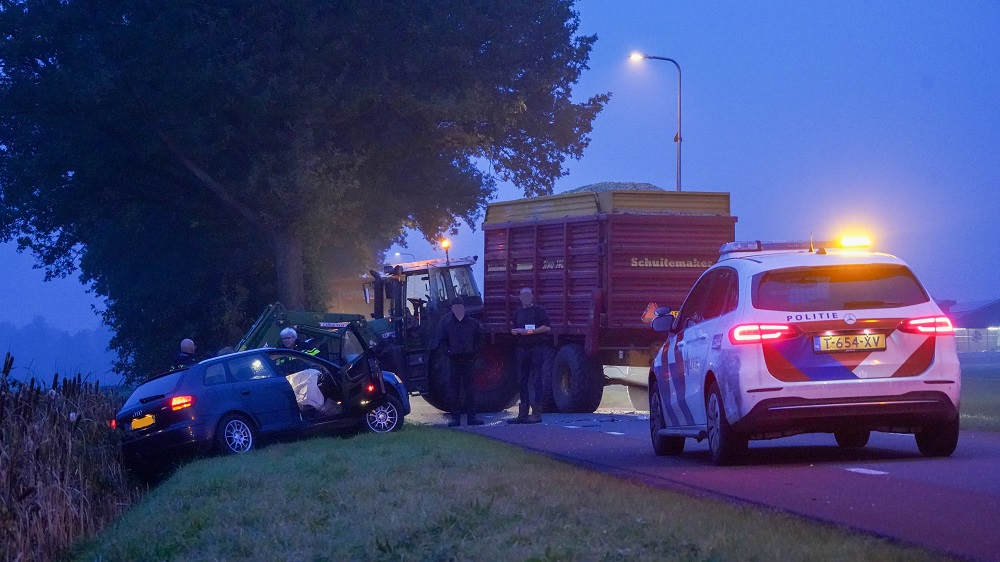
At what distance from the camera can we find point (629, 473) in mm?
10516

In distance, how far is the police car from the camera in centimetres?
973

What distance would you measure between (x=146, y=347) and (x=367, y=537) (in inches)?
1333

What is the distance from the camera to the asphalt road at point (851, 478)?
6.91 metres

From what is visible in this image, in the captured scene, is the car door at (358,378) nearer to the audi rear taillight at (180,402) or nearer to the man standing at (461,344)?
the man standing at (461,344)

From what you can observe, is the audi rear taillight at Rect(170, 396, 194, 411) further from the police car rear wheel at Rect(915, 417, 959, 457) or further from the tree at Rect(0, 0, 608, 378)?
the tree at Rect(0, 0, 608, 378)

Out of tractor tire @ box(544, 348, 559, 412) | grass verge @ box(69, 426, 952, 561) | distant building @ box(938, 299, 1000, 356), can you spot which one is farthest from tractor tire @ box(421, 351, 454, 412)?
distant building @ box(938, 299, 1000, 356)

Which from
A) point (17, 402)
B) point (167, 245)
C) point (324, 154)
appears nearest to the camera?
point (17, 402)

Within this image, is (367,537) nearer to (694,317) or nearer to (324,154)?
(694,317)

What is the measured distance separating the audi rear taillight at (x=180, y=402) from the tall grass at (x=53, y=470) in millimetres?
1038

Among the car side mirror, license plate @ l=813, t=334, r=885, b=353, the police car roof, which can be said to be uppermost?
the police car roof

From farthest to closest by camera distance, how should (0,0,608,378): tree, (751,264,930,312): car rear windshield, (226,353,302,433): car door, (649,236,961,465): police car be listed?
(0,0,608,378): tree, (226,353,302,433): car door, (751,264,930,312): car rear windshield, (649,236,961,465): police car

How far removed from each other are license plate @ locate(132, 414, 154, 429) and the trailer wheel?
740 cm

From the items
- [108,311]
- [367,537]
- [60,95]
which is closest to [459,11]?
[60,95]

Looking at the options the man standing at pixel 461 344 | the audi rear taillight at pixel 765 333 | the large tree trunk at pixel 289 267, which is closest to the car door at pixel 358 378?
the man standing at pixel 461 344
